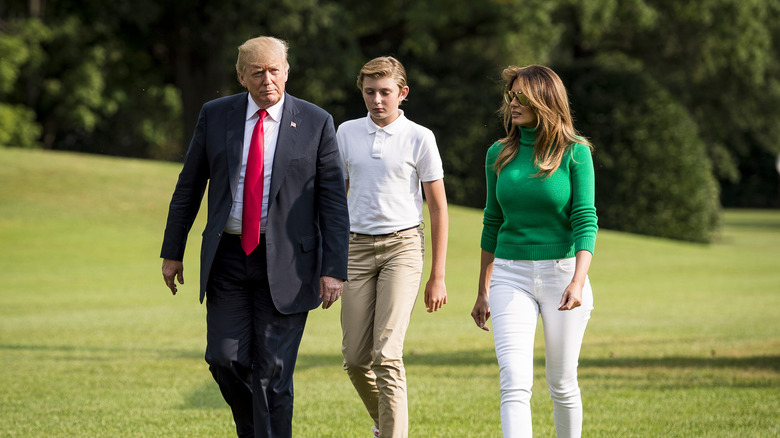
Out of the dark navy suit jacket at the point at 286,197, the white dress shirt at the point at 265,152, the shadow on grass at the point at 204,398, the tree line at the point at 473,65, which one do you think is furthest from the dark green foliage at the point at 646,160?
the white dress shirt at the point at 265,152

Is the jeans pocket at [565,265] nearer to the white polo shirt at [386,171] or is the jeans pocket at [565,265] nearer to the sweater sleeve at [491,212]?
the sweater sleeve at [491,212]

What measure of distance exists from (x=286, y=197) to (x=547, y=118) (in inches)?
48.0

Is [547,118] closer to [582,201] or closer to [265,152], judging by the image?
[582,201]

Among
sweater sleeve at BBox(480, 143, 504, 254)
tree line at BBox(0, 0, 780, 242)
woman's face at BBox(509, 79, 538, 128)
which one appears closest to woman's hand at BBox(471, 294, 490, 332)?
sweater sleeve at BBox(480, 143, 504, 254)

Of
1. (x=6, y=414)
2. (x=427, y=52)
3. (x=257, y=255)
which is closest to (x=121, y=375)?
(x=6, y=414)

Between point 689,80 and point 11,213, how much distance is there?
2178 centimetres

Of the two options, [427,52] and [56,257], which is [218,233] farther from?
[427,52]

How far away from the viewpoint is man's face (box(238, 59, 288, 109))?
15.1 ft

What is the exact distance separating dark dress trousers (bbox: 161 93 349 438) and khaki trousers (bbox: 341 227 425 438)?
65cm

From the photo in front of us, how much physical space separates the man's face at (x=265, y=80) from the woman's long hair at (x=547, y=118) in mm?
1054

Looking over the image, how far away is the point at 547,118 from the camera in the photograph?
4.50m

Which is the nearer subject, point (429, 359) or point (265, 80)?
point (265, 80)

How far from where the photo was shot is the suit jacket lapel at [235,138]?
4.54 metres

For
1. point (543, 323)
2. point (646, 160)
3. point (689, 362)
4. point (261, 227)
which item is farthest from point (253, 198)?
point (646, 160)
